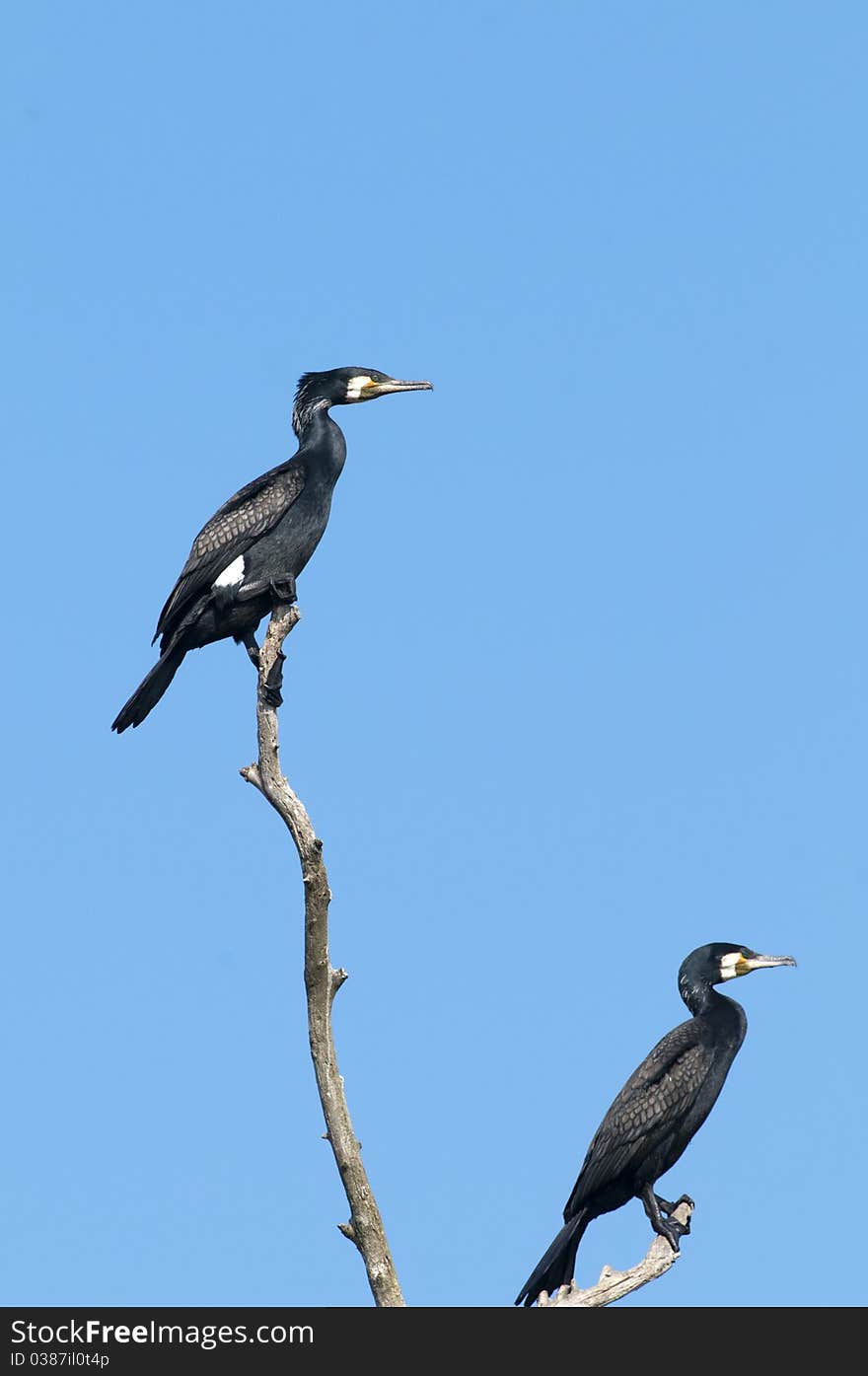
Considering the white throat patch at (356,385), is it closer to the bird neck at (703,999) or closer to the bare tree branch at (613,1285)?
the bird neck at (703,999)

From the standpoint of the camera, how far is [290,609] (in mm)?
11211

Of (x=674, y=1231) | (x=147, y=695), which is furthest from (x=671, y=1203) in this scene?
(x=147, y=695)

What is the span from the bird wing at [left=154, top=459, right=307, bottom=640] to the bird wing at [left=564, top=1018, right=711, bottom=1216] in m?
3.46

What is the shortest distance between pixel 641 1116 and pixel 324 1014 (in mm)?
1778

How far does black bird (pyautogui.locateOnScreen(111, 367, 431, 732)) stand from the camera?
11.5 meters

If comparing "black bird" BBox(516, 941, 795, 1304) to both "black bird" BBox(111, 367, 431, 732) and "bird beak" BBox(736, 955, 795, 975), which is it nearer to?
"bird beak" BBox(736, 955, 795, 975)

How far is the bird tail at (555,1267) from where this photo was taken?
997 cm

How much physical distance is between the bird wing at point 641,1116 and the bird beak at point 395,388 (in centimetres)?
404

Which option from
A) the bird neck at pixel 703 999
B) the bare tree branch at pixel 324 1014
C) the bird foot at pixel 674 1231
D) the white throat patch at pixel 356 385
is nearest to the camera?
the bare tree branch at pixel 324 1014

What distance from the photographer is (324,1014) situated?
987cm

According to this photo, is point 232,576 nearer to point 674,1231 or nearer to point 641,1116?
point 641,1116

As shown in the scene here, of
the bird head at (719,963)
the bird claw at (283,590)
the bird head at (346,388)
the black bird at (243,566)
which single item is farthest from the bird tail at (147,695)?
the bird head at (719,963)
